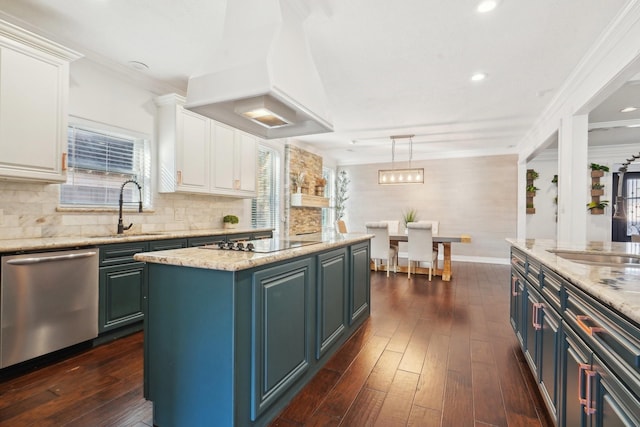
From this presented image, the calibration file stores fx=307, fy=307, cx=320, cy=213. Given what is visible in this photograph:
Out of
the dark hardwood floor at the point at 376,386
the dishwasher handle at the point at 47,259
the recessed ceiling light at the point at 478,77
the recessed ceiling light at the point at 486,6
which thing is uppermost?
the recessed ceiling light at the point at 478,77

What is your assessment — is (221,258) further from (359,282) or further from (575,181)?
(575,181)

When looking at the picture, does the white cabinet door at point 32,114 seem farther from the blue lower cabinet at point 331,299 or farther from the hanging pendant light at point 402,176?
the hanging pendant light at point 402,176

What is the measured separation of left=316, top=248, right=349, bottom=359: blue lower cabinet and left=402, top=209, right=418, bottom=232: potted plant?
5.34m

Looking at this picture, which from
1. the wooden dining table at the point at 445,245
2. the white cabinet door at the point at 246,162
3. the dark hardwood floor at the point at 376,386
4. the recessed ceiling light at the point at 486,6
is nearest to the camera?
the dark hardwood floor at the point at 376,386

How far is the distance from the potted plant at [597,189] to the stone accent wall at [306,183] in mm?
5825

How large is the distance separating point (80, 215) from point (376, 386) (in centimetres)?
313

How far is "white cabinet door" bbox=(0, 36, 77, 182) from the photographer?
2311 mm

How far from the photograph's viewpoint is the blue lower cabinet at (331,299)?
2.23m

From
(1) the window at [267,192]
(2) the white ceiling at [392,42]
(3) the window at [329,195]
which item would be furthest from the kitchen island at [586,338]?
(3) the window at [329,195]

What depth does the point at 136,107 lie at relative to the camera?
356cm

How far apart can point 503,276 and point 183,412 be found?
5776mm

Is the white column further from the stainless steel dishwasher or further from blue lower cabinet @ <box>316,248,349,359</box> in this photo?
the stainless steel dishwasher

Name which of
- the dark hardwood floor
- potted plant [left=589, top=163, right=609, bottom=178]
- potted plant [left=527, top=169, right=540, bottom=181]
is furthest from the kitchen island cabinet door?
potted plant [left=589, top=163, right=609, bottom=178]

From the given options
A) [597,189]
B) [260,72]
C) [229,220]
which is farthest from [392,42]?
[597,189]
